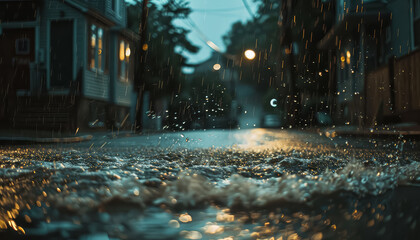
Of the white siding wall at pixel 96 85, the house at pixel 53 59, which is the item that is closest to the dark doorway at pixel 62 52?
the house at pixel 53 59

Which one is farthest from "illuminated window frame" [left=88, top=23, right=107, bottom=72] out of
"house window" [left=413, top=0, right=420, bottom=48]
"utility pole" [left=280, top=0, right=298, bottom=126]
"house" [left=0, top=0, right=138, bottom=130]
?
"house window" [left=413, top=0, right=420, bottom=48]

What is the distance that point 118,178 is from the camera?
308 centimetres

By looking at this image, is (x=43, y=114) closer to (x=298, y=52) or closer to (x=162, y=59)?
(x=162, y=59)

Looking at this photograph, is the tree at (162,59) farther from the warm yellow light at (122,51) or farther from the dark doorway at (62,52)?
the dark doorway at (62,52)

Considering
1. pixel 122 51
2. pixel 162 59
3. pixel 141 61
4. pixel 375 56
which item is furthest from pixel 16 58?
pixel 375 56

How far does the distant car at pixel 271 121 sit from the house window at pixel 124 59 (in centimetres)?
1080

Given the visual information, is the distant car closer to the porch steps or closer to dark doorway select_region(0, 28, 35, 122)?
dark doorway select_region(0, 28, 35, 122)

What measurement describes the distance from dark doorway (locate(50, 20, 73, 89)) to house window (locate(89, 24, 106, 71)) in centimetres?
80

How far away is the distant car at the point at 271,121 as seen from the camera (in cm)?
2912

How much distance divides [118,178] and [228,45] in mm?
67795

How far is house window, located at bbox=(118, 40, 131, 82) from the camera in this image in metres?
20.2

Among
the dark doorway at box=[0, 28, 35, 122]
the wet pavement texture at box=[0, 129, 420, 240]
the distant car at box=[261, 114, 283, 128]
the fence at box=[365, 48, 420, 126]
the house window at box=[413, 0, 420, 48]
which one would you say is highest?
the house window at box=[413, 0, 420, 48]

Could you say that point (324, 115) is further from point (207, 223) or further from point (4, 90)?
point (207, 223)

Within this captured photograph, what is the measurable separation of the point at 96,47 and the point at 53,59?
1.84 meters
